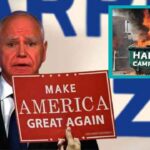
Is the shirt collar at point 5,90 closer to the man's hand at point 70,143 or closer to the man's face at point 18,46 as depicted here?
the man's face at point 18,46

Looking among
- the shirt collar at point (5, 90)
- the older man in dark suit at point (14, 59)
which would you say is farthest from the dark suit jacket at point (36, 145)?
the shirt collar at point (5, 90)

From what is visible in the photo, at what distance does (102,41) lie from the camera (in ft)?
5.25

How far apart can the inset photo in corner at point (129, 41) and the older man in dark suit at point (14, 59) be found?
0.30 m

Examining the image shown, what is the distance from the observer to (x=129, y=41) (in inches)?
62.3

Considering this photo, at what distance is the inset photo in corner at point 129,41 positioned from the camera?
158 centimetres

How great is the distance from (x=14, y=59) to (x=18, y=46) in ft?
0.16

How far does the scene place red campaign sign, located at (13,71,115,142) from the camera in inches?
48.3

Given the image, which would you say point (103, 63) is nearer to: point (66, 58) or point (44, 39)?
point (66, 58)

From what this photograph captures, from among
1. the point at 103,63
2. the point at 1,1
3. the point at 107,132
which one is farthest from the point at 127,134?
the point at 1,1

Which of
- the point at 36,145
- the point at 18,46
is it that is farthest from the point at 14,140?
the point at 18,46

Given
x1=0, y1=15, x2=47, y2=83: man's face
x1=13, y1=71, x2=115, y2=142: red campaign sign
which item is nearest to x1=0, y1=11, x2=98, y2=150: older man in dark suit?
x1=0, y1=15, x2=47, y2=83: man's face

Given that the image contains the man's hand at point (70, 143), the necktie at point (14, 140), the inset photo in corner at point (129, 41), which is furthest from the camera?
the inset photo in corner at point (129, 41)

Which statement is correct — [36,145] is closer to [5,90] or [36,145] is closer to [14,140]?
[14,140]

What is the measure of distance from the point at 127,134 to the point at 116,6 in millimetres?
502
